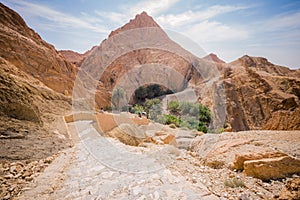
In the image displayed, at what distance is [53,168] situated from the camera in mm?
3191

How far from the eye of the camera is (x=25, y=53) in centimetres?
1445

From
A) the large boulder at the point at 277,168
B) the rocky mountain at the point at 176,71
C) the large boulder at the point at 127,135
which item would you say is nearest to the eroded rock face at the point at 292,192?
the large boulder at the point at 277,168

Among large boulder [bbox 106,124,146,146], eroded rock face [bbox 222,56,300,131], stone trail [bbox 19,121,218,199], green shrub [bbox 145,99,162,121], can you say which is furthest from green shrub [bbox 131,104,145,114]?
stone trail [bbox 19,121,218,199]

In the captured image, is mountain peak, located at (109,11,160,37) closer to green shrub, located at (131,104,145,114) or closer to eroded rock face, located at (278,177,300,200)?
green shrub, located at (131,104,145,114)

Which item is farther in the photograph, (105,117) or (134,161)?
(105,117)

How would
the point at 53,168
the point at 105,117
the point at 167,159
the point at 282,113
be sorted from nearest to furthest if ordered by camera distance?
1. the point at 53,168
2. the point at 167,159
3. the point at 282,113
4. the point at 105,117

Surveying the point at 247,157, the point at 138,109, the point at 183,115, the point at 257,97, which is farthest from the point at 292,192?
the point at 138,109

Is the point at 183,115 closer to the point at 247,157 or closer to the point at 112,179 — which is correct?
the point at 247,157

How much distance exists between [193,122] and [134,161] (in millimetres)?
17832

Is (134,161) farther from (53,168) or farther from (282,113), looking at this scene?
(282,113)

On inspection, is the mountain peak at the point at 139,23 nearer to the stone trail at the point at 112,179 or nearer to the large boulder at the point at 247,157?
the stone trail at the point at 112,179

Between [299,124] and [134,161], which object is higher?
[299,124]

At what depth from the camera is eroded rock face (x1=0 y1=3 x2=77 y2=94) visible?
12.8 metres

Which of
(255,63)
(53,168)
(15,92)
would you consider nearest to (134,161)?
(53,168)
